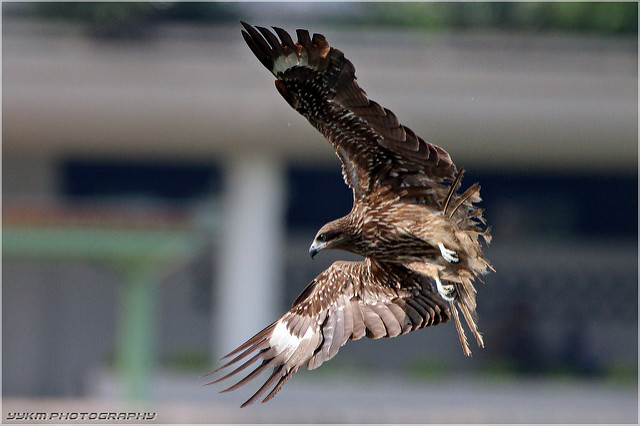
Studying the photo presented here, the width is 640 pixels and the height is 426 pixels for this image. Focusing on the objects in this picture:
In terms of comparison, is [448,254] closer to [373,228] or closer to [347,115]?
[373,228]

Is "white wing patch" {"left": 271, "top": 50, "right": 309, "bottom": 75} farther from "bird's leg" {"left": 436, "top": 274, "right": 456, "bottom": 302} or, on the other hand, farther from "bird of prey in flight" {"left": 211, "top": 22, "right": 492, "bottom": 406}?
"bird's leg" {"left": 436, "top": 274, "right": 456, "bottom": 302}

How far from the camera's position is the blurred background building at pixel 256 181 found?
14969 millimetres

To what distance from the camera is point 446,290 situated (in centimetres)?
561

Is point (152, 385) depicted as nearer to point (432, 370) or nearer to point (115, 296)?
point (115, 296)

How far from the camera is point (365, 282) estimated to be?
5.89m

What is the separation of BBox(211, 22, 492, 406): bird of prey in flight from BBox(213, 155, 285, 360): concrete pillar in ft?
35.5

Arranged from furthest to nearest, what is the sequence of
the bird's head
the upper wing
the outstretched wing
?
1. the bird's head
2. the outstretched wing
3. the upper wing

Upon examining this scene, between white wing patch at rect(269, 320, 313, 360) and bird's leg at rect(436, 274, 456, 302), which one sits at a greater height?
bird's leg at rect(436, 274, 456, 302)

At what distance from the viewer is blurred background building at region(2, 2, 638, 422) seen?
15.0m

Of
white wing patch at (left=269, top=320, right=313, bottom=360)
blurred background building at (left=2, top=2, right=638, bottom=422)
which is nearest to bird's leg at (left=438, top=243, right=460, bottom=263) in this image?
white wing patch at (left=269, top=320, right=313, bottom=360)

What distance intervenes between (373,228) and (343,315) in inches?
18.5

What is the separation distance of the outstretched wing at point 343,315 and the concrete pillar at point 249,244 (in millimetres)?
10710

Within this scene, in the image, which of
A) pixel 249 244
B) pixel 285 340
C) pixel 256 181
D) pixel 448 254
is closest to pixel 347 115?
pixel 448 254

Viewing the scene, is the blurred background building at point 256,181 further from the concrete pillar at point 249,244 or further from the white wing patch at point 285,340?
the white wing patch at point 285,340
